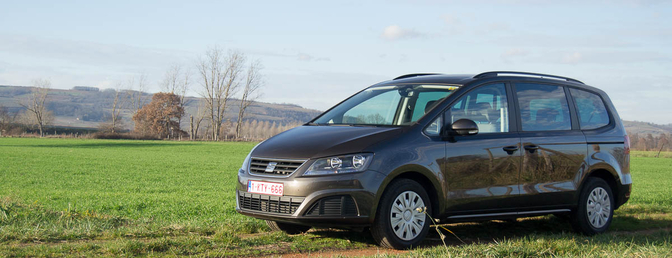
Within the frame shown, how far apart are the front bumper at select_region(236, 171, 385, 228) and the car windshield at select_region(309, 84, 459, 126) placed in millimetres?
1091

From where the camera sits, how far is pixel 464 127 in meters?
6.41

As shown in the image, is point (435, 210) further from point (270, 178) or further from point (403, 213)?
point (270, 178)

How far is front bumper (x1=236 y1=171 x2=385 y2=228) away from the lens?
573cm

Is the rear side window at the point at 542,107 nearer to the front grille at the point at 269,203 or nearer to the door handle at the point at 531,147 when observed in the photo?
the door handle at the point at 531,147

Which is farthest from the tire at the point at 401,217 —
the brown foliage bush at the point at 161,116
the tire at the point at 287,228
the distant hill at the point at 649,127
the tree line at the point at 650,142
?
the distant hill at the point at 649,127

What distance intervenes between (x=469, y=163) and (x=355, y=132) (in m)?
1.32

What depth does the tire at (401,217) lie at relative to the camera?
5.91 meters

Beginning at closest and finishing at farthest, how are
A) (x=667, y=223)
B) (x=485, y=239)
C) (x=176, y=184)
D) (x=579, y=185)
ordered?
(x=485, y=239)
(x=579, y=185)
(x=667, y=223)
(x=176, y=184)

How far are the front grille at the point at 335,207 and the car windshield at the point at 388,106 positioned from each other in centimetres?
120

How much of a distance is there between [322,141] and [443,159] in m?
1.29

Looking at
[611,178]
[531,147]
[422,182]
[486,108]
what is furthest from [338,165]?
[611,178]

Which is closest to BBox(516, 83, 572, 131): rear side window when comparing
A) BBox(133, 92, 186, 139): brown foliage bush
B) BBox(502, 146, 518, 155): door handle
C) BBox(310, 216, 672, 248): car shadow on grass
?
BBox(502, 146, 518, 155): door handle

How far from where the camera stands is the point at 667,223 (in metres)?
9.41

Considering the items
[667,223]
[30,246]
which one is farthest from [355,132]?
[667,223]
